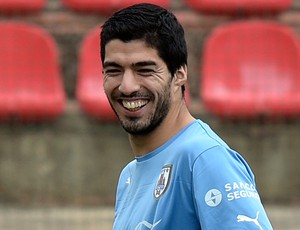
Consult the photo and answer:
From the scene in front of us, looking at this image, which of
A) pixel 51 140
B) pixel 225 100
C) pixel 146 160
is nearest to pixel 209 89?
pixel 225 100

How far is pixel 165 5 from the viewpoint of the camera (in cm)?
790

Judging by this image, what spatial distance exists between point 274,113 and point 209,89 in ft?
1.82

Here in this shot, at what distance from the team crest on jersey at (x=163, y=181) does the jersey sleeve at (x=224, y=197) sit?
108 millimetres

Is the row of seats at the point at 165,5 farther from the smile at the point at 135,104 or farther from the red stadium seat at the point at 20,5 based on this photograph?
the smile at the point at 135,104

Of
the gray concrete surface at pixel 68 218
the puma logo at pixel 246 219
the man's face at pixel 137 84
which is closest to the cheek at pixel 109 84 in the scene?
the man's face at pixel 137 84

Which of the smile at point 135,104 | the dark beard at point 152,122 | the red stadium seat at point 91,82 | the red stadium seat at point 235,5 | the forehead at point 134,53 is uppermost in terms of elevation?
the red stadium seat at point 235,5

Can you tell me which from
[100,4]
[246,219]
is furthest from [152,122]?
[100,4]

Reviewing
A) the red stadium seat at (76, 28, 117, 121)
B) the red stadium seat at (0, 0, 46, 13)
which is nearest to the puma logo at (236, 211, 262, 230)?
the red stadium seat at (76, 28, 117, 121)

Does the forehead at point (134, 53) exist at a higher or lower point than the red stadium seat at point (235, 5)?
lower

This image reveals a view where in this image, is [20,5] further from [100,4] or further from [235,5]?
[235,5]

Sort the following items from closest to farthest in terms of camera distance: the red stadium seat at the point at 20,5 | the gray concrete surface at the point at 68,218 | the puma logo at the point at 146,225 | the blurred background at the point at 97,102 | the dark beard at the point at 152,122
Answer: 1. the puma logo at the point at 146,225
2. the dark beard at the point at 152,122
3. the gray concrete surface at the point at 68,218
4. the blurred background at the point at 97,102
5. the red stadium seat at the point at 20,5

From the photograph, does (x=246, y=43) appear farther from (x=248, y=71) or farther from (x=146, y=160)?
(x=146, y=160)

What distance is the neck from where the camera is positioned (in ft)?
8.04

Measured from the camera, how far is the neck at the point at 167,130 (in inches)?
96.5
